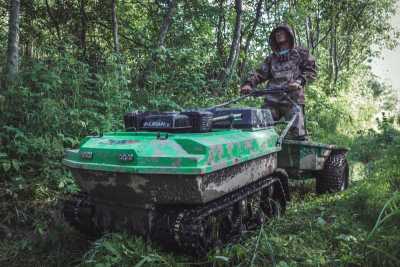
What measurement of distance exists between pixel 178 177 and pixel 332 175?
328 cm

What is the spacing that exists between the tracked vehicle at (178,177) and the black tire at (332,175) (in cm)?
164

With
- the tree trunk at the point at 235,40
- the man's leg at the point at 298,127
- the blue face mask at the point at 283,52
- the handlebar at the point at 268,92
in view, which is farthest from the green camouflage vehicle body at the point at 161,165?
the tree trunk at the point at 235,40

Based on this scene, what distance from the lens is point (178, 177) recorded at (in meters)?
3.10

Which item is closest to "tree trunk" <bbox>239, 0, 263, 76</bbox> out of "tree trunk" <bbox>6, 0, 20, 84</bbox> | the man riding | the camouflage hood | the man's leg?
the camouflage hood

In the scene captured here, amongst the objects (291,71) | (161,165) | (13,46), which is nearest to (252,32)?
(291,71)

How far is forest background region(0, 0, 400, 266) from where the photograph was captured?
131 inches

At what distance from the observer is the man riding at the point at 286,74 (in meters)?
5.66

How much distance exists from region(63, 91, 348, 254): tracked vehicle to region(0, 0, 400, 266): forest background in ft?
0.65

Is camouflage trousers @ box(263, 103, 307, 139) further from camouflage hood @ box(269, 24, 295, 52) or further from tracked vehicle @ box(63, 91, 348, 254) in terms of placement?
tracked vehicle @ box(63, 91, 348, 254)

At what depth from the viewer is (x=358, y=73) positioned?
24.8 meters

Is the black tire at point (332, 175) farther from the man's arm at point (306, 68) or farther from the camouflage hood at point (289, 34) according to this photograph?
the camouflage hood at point (289, 34)

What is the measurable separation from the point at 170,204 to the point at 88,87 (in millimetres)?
3671

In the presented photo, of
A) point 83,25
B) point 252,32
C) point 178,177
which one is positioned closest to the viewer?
point 178,177

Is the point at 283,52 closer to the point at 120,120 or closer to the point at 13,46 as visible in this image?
the point at 120,120
